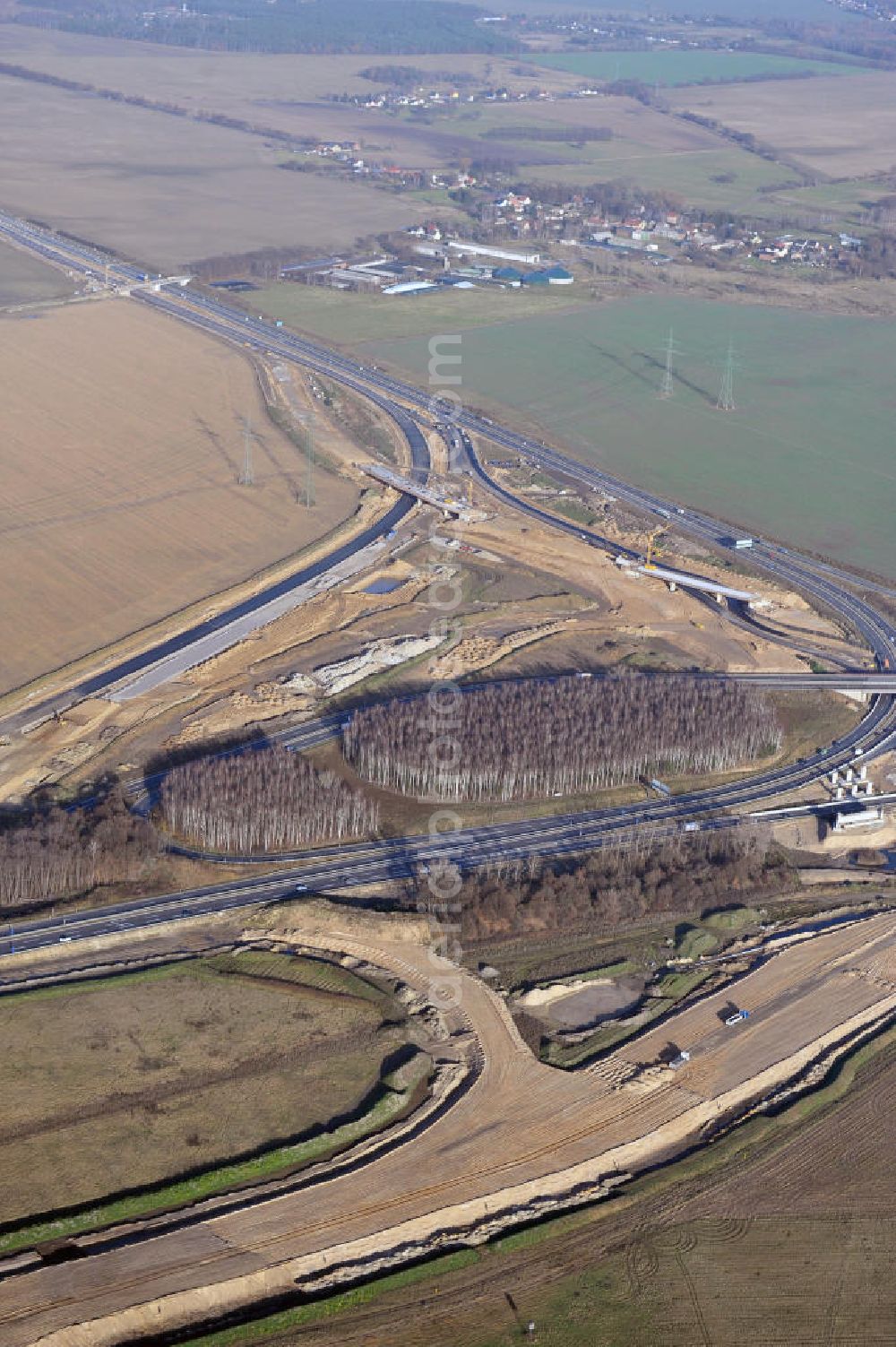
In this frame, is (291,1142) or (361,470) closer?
(291,1142)

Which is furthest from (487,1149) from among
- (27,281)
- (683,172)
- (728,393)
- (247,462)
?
(683,172)

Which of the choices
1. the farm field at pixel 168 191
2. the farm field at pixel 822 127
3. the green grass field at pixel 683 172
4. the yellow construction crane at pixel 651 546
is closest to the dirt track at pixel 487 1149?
the yellow construction crane at pixel 651 546

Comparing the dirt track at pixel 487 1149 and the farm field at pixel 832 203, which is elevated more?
the farm field at pixel 832 203

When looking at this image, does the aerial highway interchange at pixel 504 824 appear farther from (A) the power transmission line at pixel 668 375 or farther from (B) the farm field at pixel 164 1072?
(A) the power transmission line at pixel 668 375

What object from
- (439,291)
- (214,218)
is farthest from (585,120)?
(439,291)

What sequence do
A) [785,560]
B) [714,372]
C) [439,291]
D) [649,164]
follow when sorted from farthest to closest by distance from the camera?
[649,164] → [439,291] → [714,372] → [785,560]

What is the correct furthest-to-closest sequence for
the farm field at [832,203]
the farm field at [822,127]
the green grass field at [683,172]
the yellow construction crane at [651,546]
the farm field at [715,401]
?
the farm field at [822,127]
the green grass field at [683,172]
the farm field at [832,203]
the farm field at [715,401]
the yellow construction crane at [651,546]

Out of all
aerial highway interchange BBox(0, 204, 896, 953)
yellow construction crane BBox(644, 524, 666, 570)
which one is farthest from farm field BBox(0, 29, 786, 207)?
yellow construction crane BBox(644, 524, 666, 570)

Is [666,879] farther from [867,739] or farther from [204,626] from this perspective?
[204,626]
